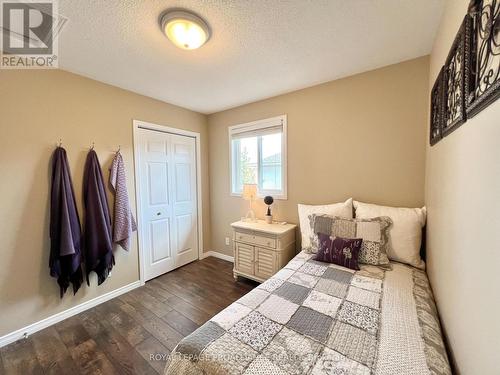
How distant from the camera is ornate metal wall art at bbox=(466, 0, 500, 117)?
2.06ft

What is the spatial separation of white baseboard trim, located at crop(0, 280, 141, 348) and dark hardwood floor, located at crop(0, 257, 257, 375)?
0.05m

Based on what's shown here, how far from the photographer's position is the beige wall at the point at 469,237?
63 cm

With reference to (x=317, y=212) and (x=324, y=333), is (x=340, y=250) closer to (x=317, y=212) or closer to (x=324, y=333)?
(x=317, y=212)

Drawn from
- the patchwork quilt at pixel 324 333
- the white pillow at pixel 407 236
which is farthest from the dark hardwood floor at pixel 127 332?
the white pillow at pixel 407 236

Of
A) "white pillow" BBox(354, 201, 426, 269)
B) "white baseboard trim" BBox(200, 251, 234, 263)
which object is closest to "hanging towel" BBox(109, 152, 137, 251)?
"white baseboard trim" BBox(200, 251, 234, 263)

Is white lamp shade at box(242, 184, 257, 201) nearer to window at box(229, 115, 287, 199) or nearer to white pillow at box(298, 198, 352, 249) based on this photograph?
window at box(229, 115, 287, 199)

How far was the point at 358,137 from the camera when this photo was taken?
85.4 inches

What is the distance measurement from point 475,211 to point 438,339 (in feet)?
2.21

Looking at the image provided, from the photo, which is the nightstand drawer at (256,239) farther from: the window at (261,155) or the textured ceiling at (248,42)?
the textured ceiling at (248,42)

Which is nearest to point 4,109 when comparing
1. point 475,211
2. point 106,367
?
point 106,367

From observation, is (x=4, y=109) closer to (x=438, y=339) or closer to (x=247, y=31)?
(x=247, y=31)

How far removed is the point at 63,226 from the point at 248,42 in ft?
7.45

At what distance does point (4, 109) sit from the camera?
1.68 meters

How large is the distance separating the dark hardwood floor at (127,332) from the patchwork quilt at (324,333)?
2.95ft
